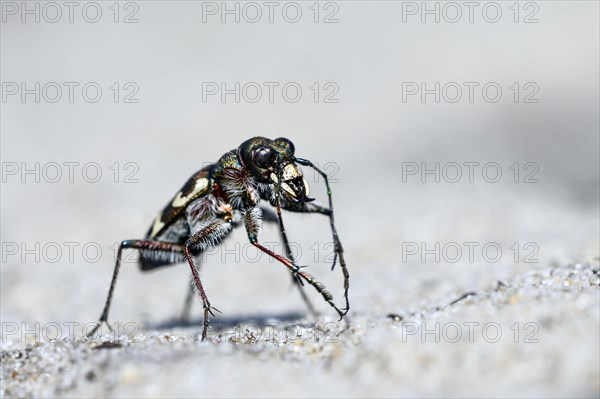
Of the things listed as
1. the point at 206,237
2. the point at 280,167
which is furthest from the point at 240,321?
the point at 280,167

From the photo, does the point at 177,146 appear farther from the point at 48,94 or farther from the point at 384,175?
the point at 48,94

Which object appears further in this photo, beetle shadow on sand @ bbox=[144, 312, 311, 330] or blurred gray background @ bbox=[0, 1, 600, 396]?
blurred gray background @ bbox=[0, 1, 600, 396]

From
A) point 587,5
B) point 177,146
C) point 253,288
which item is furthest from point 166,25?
point 253,288

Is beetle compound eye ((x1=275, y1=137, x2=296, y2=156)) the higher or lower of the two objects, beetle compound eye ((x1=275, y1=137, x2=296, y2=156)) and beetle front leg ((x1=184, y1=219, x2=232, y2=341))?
the higher

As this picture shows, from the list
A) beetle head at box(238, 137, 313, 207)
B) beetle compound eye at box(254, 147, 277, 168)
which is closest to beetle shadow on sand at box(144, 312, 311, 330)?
beetle head at box(238, 137, 313, 207)

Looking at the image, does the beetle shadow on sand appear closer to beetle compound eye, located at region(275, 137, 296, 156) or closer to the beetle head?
the beetle head

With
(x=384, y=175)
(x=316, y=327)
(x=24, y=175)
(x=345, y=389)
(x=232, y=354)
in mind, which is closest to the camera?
(x=345, y=389)

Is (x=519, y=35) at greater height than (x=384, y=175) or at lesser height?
greater
